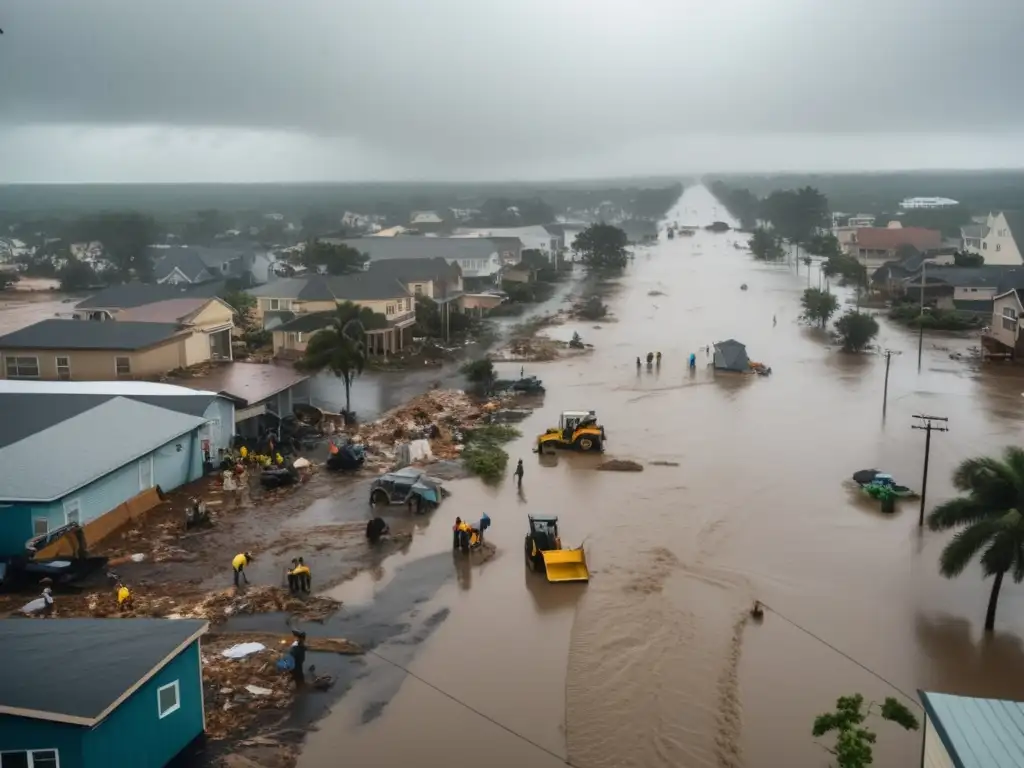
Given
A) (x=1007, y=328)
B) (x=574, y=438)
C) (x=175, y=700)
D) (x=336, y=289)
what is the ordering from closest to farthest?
1. (x=175, y=700)
2. (x=574, y=438)
3. (x=1007, y=328)
4. (x=336, y=289)

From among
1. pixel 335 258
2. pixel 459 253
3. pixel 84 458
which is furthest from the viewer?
pixel 459 253

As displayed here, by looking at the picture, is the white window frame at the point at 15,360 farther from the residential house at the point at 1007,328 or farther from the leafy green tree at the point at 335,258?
the residential house at the point at 1007,328

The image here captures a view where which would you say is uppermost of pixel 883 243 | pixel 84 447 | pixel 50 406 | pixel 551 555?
pixel 883 243

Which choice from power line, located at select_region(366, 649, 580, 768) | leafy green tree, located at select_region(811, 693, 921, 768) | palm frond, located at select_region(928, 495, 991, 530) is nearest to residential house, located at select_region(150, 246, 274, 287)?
power line, located at select_region(366, 649, 580, 768)

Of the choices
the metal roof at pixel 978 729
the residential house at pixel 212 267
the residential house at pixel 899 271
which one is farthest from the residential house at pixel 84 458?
the residential house at pixel 899 271

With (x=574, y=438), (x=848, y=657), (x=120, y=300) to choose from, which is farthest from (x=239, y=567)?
(x=120, y=300)

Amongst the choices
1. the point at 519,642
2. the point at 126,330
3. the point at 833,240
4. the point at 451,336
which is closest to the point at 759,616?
the point at 519,642

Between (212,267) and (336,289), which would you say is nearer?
(336,289)

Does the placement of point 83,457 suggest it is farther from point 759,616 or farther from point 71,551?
point 759,616

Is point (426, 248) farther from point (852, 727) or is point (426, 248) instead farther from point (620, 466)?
point (852, 727)
